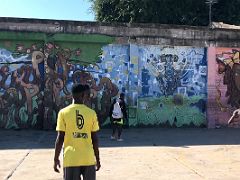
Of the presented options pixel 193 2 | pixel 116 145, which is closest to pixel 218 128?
pixel 116 145

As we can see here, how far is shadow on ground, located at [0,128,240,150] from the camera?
13.8 metres

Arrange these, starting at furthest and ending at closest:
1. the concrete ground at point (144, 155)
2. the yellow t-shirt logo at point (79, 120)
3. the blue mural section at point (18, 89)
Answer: the blue mural section at point (18, 89) < the concrete ground at point (144, 155) < the yellow t-shirt logo at point (79, 120)

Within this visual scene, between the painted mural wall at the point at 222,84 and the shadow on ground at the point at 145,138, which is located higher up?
the painted mural wall at the point at 222,84

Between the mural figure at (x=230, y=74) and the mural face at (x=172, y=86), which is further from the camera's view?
the mural figure at (x=230, y=74)

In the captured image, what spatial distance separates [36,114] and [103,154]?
20.8 ft

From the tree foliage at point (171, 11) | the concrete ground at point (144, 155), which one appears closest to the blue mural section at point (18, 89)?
the concrete ground at point (144, 155)

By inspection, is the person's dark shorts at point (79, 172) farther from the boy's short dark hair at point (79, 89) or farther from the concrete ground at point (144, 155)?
the concrete ground at point (144, 155)

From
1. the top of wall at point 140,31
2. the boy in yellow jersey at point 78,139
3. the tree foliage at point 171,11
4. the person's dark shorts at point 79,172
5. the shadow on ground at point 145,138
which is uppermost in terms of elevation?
the tree foliage at point 171,11

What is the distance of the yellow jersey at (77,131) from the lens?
573cm

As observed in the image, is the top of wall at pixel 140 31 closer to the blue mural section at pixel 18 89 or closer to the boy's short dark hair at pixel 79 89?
the blue mural section at pixel 18 89

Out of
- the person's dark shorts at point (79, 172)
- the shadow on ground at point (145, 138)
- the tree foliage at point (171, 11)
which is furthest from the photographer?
the tree foliage at point (171, 11)

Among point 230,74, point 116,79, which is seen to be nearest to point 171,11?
point 230,74

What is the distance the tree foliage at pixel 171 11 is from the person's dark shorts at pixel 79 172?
28848 millimetres

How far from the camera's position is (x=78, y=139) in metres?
5.77
